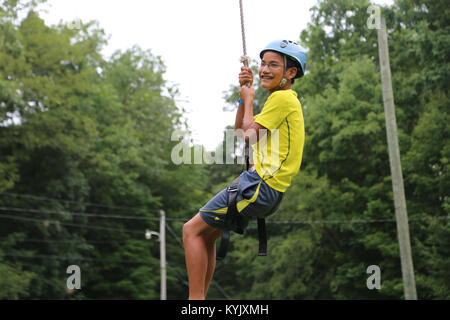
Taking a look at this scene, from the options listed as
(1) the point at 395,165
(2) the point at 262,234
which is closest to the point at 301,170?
(1) the point at 395,165

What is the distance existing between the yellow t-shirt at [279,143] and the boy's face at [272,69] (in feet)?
0.63

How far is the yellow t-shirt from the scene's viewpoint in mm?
4695

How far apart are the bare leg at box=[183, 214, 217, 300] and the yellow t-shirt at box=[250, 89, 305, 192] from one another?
0.55m

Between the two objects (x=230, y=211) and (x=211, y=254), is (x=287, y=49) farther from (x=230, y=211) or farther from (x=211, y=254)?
(x=211, y=254)

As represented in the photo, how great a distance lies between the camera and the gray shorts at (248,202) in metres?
4.68

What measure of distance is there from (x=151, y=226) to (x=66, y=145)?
411 inches

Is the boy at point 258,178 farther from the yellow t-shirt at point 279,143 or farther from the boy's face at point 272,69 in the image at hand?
the boy's face at point 272,69

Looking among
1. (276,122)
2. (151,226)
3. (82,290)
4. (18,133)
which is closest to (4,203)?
(18,133)

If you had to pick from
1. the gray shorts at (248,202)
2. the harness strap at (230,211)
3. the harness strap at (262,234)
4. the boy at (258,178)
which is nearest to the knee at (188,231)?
the boy at (258,178)

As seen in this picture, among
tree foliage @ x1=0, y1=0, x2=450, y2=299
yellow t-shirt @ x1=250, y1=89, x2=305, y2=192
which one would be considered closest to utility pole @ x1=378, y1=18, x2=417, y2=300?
tree foliage @ x1=0, y1=0, x2=450, y2=299

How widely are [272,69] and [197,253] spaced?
1391 mm

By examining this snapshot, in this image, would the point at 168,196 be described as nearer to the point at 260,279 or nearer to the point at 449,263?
the point at 260,279

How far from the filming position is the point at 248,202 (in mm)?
4676

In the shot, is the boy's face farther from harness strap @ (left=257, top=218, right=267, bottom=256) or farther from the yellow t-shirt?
harness strap @ (left=257, top=218, right=267, bottom=256)
